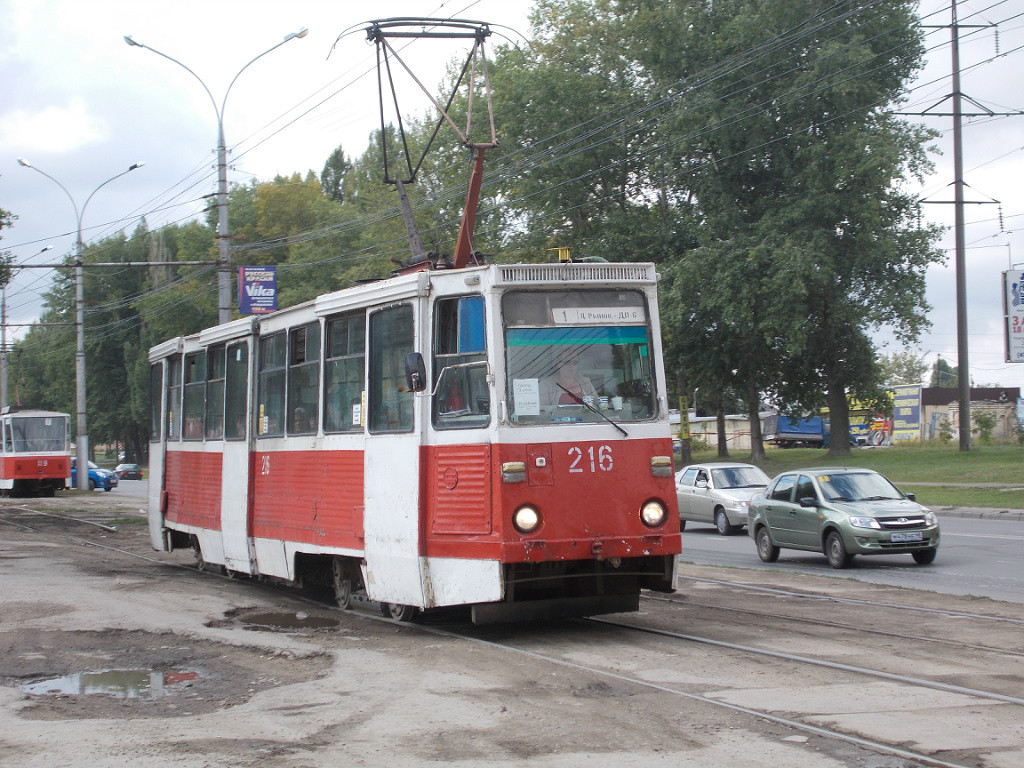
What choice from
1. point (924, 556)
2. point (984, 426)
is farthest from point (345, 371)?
point (984, 426)

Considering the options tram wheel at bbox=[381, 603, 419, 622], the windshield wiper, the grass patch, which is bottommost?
the grass patch

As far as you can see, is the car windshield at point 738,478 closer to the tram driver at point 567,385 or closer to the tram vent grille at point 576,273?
the tram vent grille at point 576,273

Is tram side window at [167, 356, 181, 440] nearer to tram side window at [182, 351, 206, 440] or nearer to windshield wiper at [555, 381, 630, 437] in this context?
tram side window at [182, 351, 206, 440]

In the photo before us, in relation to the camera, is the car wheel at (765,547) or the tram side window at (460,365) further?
the car wheel at (765,547)

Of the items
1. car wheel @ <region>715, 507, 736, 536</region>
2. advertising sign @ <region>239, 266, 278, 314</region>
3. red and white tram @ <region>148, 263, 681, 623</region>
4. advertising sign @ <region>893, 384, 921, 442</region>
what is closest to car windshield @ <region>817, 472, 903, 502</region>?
car wheel @ <region>715, 507, 736, 536</region>

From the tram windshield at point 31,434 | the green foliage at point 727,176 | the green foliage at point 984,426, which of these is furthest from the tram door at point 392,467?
the green foliage at point 984,426

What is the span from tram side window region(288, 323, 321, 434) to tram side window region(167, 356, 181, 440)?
15.0 ft

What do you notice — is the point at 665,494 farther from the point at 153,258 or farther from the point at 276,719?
the point at 153,258

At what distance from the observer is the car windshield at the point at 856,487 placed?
668 inches

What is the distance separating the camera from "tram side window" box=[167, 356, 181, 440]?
52.9 ft

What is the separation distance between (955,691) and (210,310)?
68.0 meters

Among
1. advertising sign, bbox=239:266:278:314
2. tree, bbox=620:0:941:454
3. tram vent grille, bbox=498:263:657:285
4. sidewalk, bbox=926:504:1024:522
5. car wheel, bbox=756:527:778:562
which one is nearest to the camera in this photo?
tram vent grille, bbox=498:263:657:285

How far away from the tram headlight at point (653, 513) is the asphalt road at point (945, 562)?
5150 mm

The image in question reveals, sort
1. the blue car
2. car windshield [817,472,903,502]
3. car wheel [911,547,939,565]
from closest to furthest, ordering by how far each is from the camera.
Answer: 1. car wheel [911,547,939,565]
2. car windshield [817,472,903,502]
3. the blue car
